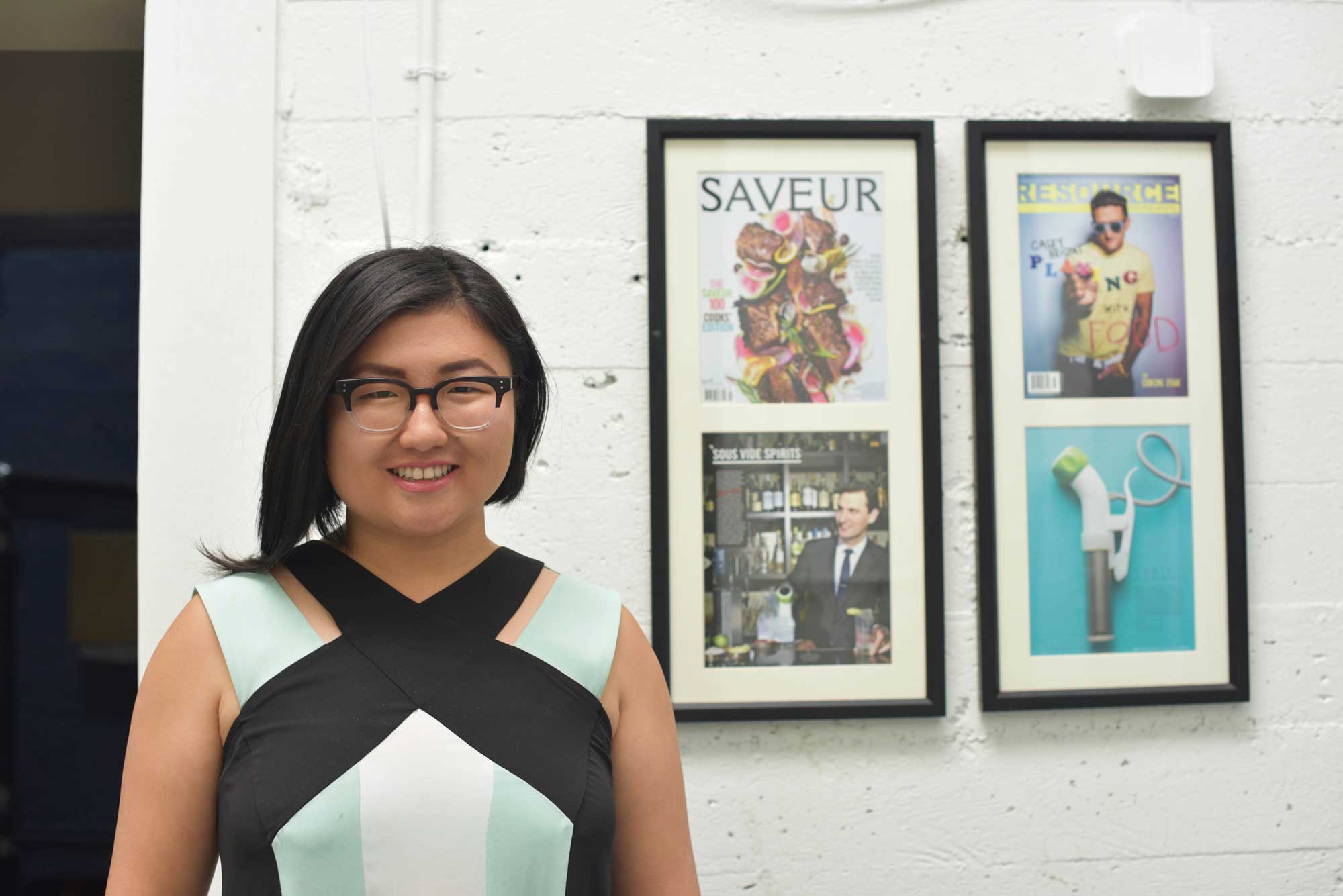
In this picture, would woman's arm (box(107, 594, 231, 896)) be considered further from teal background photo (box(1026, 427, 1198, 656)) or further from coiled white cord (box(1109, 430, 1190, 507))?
coiled white cord (box(1109, 430, 1190, 507))

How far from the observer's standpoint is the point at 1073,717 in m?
1.31

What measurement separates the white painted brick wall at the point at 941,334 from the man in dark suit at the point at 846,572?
10cm

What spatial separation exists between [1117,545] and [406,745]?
1016 millimetres

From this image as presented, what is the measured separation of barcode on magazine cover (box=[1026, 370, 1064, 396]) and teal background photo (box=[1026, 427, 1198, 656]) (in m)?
0.05

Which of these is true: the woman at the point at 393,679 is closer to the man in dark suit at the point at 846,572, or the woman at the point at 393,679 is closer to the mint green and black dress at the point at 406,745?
the mint green and black dress at the point at 406,745

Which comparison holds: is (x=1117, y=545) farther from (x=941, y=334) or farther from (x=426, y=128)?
(x=426, y=128)

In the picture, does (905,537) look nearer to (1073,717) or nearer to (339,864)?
(1073,717)

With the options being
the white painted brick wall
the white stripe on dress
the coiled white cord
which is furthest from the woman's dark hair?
the coiled white cord

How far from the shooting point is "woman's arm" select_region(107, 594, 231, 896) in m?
0.72

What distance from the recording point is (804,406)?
1.30 metres

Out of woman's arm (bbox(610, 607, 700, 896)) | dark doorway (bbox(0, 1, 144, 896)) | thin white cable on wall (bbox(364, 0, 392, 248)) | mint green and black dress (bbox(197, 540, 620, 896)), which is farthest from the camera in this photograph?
dark doorway (bbox(0, 1, 144, 896))

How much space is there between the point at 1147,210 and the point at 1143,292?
115mm

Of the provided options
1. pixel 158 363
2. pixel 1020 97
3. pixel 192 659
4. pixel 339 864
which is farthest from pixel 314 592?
pixel 1020 97

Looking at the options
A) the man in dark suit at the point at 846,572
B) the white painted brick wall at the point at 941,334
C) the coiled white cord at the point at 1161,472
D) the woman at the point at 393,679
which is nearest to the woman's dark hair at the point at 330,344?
the woman at the point at 393,679
